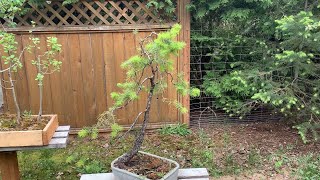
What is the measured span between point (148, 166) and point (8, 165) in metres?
1.19

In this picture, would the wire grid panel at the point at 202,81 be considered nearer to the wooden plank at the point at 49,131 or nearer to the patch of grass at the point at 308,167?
the patch of grass at the point at 308,167

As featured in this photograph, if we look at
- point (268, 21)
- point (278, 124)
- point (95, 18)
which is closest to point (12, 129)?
point (95, 18)

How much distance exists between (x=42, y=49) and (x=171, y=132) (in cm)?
203

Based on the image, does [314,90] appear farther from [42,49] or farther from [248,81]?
[42,49]

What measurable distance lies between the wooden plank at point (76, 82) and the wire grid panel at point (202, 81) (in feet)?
5.10

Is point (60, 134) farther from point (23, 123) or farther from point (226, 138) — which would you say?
point (226, 138)

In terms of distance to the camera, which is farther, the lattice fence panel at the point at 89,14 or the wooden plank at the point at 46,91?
the wooden plank at the point at 46,91

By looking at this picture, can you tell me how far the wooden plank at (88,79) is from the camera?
3.88 meters

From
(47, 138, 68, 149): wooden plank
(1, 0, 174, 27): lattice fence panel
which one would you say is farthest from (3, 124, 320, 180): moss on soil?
(1, 0, 174, 27): lattice fence panel

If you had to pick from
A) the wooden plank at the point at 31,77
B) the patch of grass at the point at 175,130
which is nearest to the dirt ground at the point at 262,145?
the patch of grass at the point at 175,130

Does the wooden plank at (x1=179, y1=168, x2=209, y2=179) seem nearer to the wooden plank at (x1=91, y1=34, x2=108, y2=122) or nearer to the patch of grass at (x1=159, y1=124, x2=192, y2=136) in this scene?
the patch of grass at (x1=159, y1=124, x2=192, y2=136)

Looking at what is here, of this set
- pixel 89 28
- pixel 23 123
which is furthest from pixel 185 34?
pixel 23 123

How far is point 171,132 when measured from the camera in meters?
4.20

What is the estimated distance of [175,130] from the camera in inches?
166
